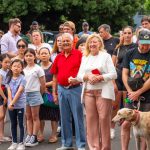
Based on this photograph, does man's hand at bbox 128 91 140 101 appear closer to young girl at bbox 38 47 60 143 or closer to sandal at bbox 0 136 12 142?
young girl at bbox 38 47 60 143

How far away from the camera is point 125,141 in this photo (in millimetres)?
7168

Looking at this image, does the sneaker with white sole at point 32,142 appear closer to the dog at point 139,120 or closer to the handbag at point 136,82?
the dog at point 139,120

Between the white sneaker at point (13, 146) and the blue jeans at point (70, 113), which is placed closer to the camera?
the blue jeans at point (70, 113)

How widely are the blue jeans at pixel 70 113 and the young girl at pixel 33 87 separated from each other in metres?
0.62

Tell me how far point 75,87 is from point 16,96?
1.06 metres

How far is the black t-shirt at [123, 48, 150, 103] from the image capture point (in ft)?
22.5

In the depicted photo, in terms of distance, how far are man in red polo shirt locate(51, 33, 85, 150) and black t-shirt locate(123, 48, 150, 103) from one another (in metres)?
1.05

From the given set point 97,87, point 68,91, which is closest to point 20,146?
point 68,91

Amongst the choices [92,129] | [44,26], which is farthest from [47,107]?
[44,26]

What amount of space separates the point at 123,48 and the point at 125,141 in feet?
7.08

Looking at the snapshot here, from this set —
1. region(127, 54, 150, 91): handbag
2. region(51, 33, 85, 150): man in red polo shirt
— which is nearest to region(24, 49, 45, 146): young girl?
region(51, 33, 85, 150): man in red polo shirt

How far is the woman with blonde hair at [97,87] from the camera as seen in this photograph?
7.09 m

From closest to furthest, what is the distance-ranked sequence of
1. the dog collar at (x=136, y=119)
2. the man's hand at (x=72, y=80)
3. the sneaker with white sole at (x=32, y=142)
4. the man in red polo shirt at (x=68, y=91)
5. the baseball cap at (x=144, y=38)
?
the dog collar at (x=136, y=119)
the baseball cap at (x=144, y=38)
the man's hand at (x=72, y=80)
the man in red polo shirt at (x=68, y=91)
the sneaker with white sole at (x=32, y=142)

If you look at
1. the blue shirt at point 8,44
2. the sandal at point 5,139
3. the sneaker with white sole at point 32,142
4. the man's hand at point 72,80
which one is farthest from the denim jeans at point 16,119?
the blue shirt at point 8,44
